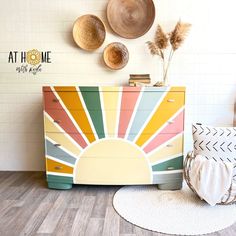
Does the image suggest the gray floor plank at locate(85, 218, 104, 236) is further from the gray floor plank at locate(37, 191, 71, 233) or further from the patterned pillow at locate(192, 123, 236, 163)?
the patterned pillow at locate(192, 123, 236, 163)

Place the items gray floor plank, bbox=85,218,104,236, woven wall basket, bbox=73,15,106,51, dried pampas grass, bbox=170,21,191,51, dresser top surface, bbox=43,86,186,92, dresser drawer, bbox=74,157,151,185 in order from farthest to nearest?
woven wall basket, bbox=73,15,106,51, dried pampas grass, bbox=170,21,191,51, dresser drawer, bbox=74,157,151,185, dresser top surface, bbox=43,86,186,92, gray floor plank, bbox=85,218,104,236

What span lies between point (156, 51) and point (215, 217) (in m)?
1.75

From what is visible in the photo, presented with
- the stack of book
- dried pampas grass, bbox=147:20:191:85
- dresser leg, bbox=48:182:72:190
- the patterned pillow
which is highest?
dried pampas grass, bbox=147:20:191:85

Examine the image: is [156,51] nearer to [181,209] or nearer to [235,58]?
[235,58]

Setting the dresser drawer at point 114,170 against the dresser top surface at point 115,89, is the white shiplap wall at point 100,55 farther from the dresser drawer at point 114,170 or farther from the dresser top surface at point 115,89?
the dresser drawer at point 114,170

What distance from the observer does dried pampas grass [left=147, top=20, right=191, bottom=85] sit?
2.74 metres

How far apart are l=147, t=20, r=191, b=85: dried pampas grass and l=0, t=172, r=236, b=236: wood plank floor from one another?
1462 mm

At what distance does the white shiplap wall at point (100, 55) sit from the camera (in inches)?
114

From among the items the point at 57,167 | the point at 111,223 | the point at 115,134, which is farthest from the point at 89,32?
the point at 111,223

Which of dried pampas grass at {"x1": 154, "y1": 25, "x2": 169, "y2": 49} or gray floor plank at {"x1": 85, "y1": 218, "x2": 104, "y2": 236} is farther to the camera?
dried pampas grass at {"x1": 154, "y1": 25, "x2": 169, "y2": 49}

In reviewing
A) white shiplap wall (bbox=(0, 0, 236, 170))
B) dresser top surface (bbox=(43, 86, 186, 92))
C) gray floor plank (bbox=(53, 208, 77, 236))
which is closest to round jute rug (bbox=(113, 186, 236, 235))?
gray floor plank (bbox=(53, 208, 77, 236))

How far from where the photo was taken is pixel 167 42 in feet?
9.29

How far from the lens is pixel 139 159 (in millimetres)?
2541

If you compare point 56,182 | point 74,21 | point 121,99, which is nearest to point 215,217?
point 121,99
